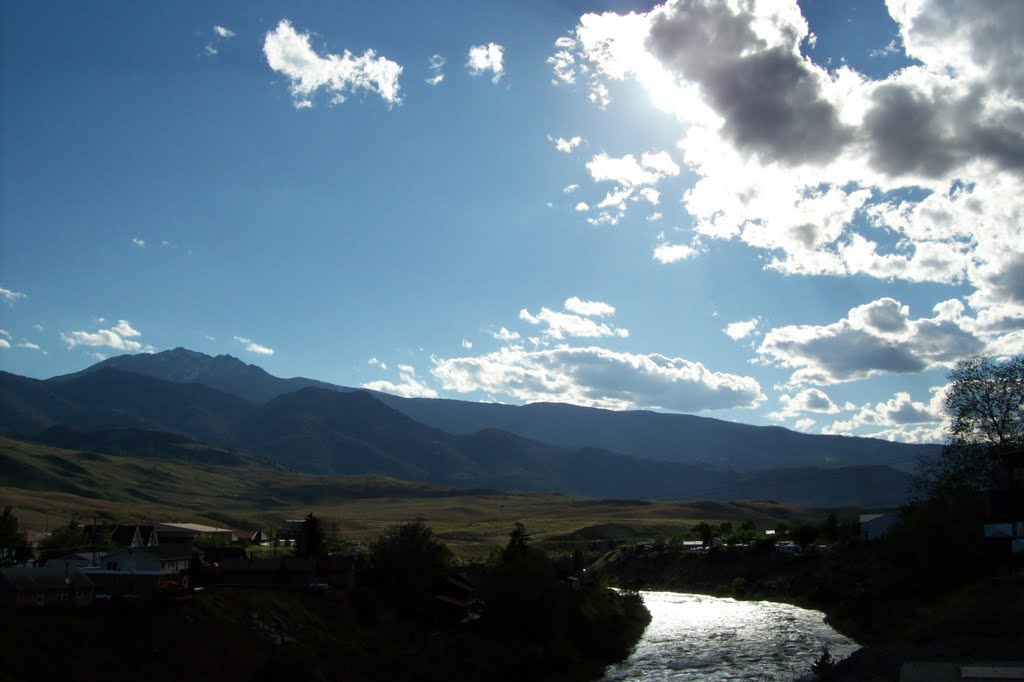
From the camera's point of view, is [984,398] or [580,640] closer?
[580,640]

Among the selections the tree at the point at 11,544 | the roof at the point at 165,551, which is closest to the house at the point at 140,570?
the roof at the point at 165,551

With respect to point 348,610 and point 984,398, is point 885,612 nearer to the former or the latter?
point 984,398

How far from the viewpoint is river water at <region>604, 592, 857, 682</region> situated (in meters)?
58.8

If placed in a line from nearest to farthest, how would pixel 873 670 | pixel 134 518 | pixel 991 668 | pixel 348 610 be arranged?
pixel 991 668 → pixel 873 670 → pixel 348 610 → pixel 134 518

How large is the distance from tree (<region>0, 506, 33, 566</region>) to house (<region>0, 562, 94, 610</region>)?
2610cm

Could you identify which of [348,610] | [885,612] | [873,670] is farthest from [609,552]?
[873,670]

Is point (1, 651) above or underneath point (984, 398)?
underneath

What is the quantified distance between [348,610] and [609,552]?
86.5 metres

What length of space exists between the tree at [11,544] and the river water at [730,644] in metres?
52.4

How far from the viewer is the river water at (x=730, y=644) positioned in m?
58.8

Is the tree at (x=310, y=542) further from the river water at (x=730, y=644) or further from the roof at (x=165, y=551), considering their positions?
the river water at (x=730, y=644)

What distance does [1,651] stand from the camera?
39.6 meters

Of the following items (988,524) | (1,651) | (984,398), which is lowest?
(1,651)

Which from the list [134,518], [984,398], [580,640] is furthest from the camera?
[134,518]
